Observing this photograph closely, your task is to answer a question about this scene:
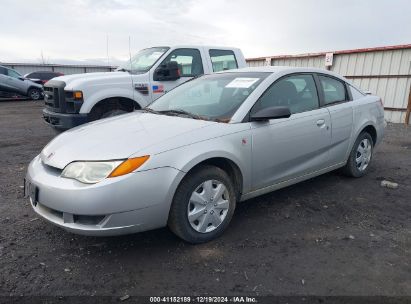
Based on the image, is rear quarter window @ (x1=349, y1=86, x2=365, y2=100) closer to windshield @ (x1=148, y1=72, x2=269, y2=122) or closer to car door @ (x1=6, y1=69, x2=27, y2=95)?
windshield @ (x1=148, y1=72, x2=269, y2=122)

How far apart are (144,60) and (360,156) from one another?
4100mm

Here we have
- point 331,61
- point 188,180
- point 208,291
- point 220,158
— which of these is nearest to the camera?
point 208,291

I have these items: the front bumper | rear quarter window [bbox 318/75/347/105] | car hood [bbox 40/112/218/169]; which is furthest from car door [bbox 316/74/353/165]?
the front bumper

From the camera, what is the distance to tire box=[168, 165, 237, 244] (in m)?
2.78

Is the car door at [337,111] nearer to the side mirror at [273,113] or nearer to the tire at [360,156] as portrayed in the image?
the tire at [360,156]

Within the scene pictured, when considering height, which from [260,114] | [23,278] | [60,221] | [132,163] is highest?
[260,114]

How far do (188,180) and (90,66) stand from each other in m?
26.3

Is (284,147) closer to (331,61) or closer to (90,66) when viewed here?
(331,61)

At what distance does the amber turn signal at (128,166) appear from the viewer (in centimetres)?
253

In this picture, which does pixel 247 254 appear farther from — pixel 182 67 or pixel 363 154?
pixel 182 67

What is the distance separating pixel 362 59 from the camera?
37.7 ft

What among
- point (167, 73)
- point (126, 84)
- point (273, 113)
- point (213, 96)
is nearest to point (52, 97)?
→ point (126, 84)

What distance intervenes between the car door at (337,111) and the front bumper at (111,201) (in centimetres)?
226

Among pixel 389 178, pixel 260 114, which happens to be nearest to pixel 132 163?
pixel 260 114
